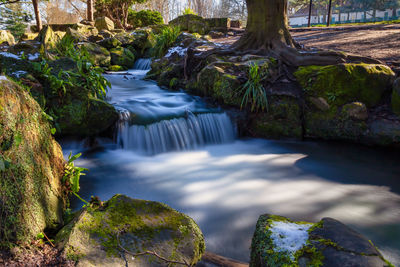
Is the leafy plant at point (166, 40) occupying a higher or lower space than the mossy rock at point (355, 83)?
higher

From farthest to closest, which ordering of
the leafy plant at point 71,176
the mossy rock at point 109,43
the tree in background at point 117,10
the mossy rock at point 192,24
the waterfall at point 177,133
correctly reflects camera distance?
the tree in background at point 117,10 → the mossy rock at point 192,24 → the mossy rock at point 109,43 → the waterfall at point 177,133 → the leafy plant at point 71,176

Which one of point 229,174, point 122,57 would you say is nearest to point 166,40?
point 122,57

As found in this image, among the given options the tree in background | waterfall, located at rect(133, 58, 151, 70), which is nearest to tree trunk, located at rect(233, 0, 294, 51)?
waterfall, located at rect(133, 58, 151, 70)

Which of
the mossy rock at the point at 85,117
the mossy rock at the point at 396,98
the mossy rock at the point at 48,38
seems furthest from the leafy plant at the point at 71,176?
the mossy rock at the point at 48,38

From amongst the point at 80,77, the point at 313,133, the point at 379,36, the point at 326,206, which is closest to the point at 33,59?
the point at 80,77

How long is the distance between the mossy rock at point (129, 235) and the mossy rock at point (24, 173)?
0.91 ft

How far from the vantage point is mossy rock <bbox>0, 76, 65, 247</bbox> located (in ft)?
6.31

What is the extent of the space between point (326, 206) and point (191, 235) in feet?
8.30

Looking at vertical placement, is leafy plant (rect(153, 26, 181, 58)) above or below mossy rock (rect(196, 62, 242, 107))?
above

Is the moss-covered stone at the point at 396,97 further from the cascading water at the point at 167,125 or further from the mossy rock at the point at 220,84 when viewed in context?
the cascading water at the point at 167,125

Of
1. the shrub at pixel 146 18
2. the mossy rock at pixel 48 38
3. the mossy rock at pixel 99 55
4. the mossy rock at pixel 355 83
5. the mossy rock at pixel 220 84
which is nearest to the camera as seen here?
the mossy rock at pixel 355 83

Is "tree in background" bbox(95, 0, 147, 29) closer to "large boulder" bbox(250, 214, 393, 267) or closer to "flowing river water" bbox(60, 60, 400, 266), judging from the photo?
"flowing river water" bbox(60, 60, 400, 266)

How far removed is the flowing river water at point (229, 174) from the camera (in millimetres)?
3664

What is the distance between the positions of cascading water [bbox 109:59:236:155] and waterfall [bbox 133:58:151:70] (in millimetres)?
5022
